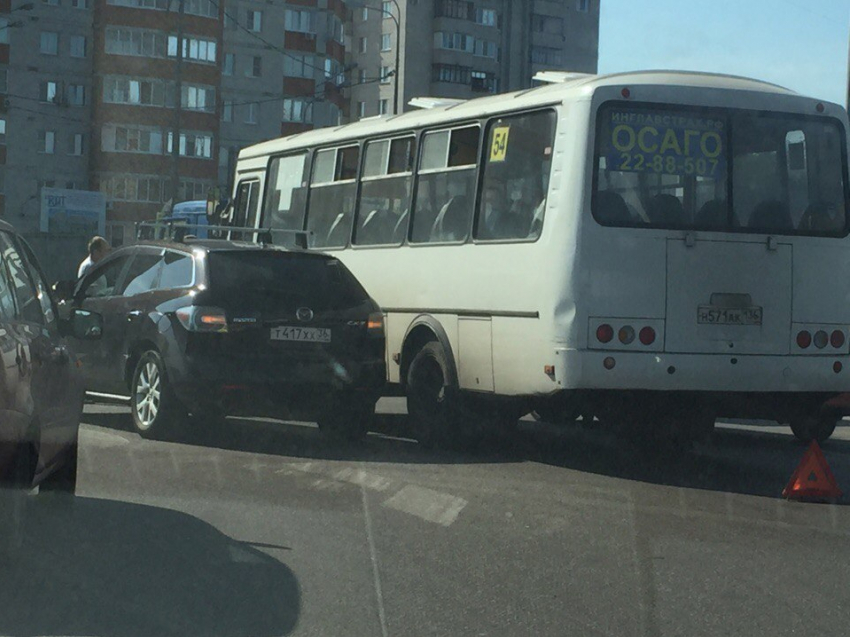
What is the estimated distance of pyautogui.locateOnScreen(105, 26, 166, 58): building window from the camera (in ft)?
289

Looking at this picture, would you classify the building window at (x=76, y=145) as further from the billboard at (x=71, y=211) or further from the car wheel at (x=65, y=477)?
the car wheel at (x=65, y=477)

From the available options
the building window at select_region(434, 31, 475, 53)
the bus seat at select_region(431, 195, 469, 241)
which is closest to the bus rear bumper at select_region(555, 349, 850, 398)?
the bus seat at select_region(431, 195, 469, 241)

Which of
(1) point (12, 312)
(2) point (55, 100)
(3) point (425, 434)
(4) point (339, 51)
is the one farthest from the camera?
(4) point (339, 51)

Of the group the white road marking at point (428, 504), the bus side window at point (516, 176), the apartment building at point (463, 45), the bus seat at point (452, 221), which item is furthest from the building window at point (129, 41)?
the white road marking at point (428, 504)

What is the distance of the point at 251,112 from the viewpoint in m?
93.4

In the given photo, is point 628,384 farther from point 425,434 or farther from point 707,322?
point 425,434

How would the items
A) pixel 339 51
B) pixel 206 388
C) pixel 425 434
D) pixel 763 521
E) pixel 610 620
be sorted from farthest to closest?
pixel 339 51
pixel 425 434
pixel 206 388
pixel 763 521
pixel 610 620

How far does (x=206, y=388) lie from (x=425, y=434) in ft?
6.96

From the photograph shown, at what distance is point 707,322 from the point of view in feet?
39.4

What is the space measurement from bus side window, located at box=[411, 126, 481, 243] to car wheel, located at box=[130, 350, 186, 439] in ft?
8.99

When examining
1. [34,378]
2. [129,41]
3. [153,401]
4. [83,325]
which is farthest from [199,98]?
[34,378]

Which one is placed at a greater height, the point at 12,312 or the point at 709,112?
the point at 709,112

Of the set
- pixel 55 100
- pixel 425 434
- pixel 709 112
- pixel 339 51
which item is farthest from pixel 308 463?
pixel 339 51

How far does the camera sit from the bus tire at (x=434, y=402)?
13461 mm
